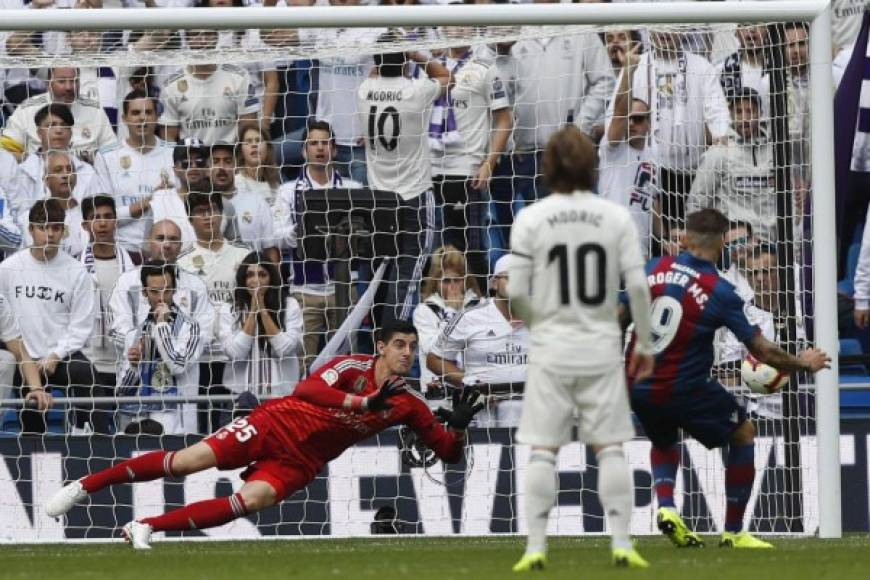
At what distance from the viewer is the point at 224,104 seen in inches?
484

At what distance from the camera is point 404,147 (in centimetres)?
1181

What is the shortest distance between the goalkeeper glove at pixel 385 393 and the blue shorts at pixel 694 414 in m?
1.32

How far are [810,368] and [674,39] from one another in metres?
3.42

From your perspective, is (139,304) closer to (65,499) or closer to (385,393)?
(65,499)

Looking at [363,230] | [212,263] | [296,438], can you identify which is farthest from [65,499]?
[363,230]

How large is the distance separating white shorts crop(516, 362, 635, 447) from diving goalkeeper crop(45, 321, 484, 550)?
2.77 metres

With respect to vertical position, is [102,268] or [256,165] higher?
[256,165]

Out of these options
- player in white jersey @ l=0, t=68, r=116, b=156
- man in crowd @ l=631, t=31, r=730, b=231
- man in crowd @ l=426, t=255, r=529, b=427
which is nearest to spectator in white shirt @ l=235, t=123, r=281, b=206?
player in white jersey @ l=0, t=68, r=116, b=156

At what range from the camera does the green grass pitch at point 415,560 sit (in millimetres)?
6820

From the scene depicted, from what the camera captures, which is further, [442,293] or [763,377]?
[442,293]

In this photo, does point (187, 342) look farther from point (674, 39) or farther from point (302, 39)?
point (674, 39)

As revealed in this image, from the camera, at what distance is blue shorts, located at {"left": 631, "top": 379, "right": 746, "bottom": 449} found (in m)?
8.71

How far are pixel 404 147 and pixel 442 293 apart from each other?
3.65ft

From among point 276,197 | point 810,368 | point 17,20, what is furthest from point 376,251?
point 810,368
